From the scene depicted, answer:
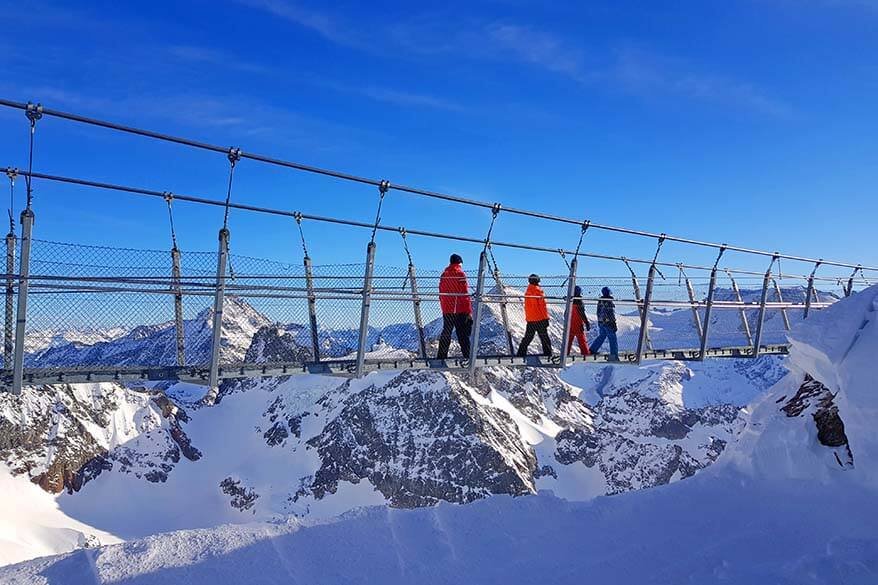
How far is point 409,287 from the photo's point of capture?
9383 millimetres

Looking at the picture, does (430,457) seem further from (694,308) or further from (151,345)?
(151,345)

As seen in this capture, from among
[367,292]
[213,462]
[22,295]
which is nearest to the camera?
[22,295]

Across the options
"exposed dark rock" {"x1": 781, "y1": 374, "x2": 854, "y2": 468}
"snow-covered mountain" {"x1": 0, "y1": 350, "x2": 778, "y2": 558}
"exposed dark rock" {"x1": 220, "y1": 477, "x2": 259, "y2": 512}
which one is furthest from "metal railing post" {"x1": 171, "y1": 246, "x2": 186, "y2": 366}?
"exposed dark rock" {"x1": 220, "y1": 477, "x2": 259, "y2": 512}

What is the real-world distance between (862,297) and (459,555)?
4.90 m

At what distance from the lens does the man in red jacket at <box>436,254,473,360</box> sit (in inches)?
399

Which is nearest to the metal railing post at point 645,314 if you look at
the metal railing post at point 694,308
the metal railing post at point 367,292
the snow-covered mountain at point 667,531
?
the metal railing post at point 694,308

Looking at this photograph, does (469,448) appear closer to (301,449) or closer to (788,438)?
(301,449)

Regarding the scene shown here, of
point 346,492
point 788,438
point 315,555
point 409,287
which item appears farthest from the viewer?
point 346,492

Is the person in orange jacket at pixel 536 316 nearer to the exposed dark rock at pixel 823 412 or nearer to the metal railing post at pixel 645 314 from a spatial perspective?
the metal railing post at pixel 645 314

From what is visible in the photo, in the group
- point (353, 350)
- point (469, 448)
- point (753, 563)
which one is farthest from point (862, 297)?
point (469, 448)

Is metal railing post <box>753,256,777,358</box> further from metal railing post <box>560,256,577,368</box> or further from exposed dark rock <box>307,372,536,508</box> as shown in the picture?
exposed dark rock <box>307,372,536,508</box>

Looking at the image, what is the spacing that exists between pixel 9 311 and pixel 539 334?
705cm

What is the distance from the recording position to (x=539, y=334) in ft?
36.7

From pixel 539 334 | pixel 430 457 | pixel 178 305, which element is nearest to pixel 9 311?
pixel 178 305
